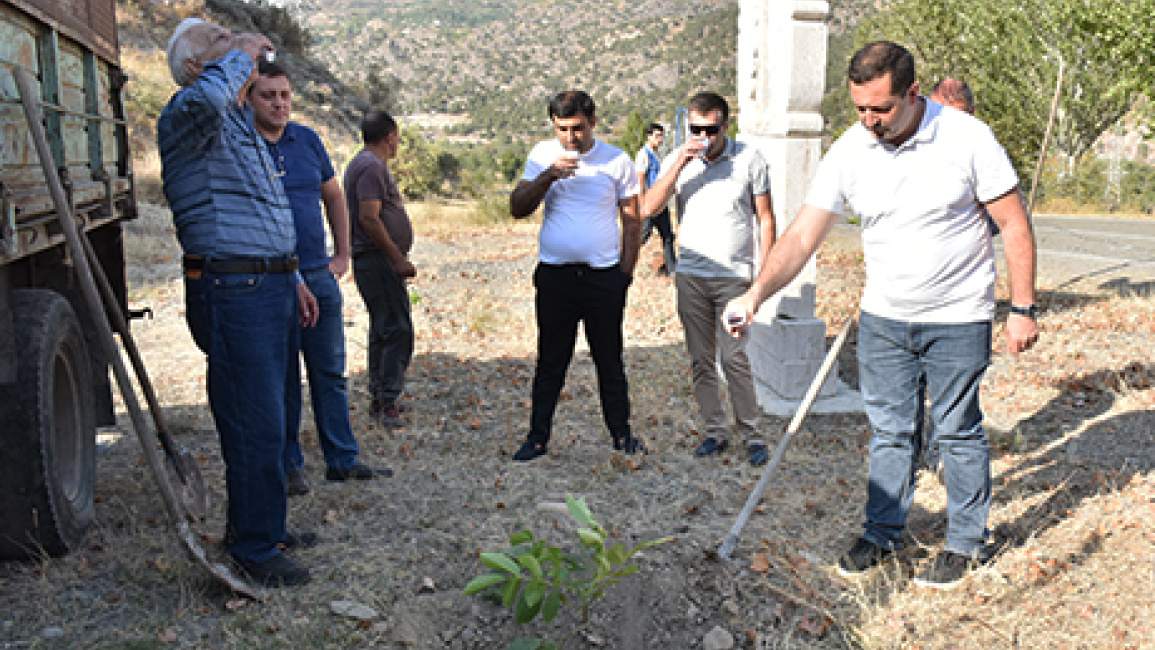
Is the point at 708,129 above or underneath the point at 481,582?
above

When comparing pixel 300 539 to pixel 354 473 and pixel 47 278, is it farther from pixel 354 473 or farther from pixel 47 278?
pixel 47 278

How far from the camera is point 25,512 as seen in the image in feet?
10.5

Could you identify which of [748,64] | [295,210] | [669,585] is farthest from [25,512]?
[748,64]

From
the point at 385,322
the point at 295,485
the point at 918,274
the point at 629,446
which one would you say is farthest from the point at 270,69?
the point at 918,274

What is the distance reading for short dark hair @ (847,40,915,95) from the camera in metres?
3.06

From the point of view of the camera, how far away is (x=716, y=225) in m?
4.71

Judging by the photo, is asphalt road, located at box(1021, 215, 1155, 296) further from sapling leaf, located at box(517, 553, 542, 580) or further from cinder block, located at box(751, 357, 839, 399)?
sapling leaf, located at box(517, 553, 542, 580)

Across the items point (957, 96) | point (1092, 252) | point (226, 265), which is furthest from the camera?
point (1092, 252)

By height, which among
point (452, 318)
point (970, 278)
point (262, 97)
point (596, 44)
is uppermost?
point (596, 44)

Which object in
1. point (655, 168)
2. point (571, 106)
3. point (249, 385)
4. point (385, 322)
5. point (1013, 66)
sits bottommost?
point (385, 322)

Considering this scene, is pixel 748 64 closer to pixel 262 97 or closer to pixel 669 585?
pixel 262 97

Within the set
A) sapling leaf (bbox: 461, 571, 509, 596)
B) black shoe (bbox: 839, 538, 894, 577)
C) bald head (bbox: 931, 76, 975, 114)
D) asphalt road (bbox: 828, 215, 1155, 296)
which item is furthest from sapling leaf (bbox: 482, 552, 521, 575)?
asphalt road (bbox: 828, 215, 1155, 296)

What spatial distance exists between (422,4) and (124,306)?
483 feet

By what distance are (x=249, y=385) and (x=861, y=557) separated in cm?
250
